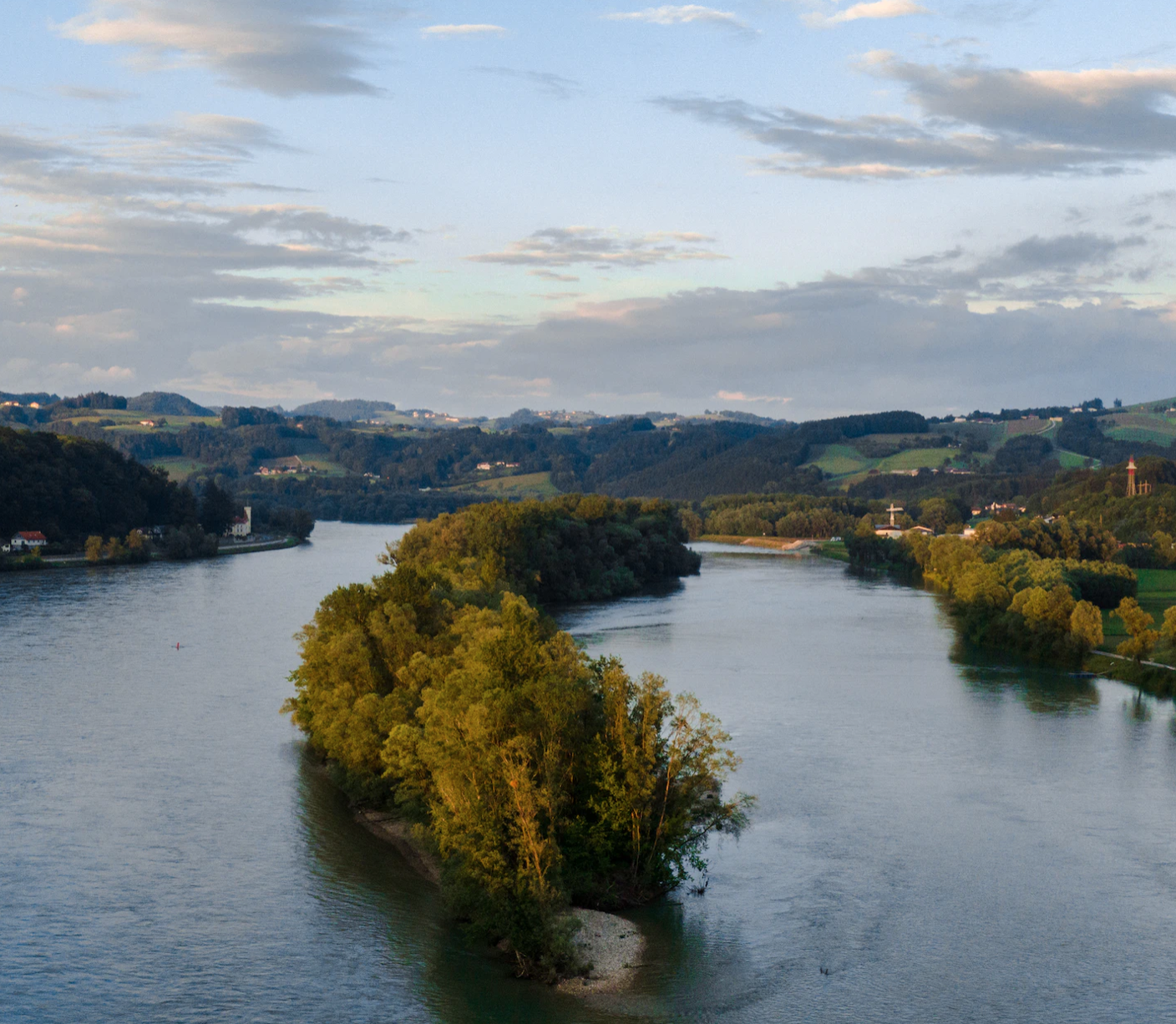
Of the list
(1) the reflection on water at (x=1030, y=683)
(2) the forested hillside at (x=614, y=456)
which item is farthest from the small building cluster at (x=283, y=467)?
(1) the reflection on water at (x=1030, y=683)

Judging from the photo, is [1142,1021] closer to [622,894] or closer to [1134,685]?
[622,894]

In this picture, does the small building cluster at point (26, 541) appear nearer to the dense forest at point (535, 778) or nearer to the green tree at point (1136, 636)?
the dense forest at point (535, 778)

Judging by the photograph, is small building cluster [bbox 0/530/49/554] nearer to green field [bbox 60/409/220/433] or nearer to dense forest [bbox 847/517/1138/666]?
dense forest [bbox 847/517/1138/666]

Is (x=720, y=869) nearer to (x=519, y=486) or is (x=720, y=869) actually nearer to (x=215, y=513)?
(x=215, y=513)

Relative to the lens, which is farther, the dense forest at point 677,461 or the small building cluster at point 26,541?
the dense forest at point 677,461

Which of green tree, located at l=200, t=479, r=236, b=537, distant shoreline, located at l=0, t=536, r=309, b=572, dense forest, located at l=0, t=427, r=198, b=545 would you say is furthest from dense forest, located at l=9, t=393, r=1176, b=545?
dense forest, located at l=0, t=427, r=198, b=545

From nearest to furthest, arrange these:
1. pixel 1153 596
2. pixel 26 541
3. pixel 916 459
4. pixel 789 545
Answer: pixel 1153 596
pixel 26 541
pixel 789 545
pixel 916 459

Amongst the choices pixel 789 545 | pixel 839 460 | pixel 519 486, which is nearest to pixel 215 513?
pixel 789 545

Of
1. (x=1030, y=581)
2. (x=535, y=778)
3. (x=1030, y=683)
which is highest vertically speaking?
(x=1030, y=581)
